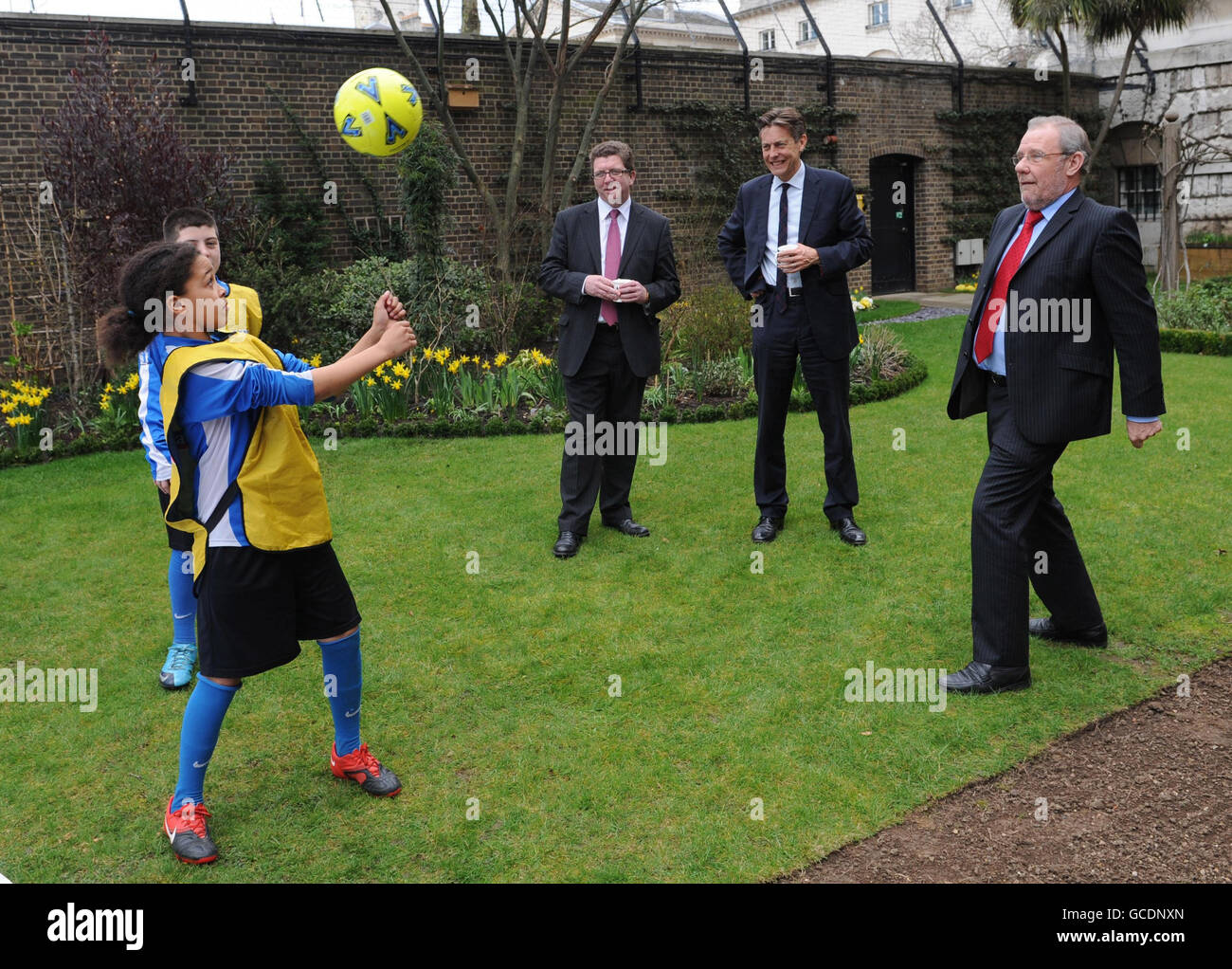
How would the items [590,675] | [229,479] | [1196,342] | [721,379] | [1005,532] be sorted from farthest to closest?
1. [1196,342]
2. [721,379]
3. [590,675]
4. [1005,532]
5. [229,479]

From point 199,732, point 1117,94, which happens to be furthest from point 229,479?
point 1117,94

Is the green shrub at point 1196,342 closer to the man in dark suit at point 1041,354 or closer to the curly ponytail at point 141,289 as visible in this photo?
the man in dark suit at point 1041,354

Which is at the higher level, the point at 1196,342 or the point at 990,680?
the point at 1196,342

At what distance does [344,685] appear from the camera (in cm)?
380

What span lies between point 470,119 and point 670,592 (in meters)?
11.7

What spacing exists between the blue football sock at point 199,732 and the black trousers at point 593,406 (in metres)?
3.12

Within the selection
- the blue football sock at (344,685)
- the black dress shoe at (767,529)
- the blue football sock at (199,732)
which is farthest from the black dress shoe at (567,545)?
the blue football sock at (199,732)

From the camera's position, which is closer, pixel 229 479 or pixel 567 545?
pixel 229 479

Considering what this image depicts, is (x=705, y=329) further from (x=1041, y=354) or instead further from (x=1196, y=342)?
(x=1041, y=354)

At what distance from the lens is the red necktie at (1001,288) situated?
176 inches

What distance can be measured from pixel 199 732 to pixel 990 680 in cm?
307

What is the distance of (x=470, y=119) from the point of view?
1562 centimetres

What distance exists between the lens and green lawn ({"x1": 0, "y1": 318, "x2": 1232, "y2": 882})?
3.60 metres
